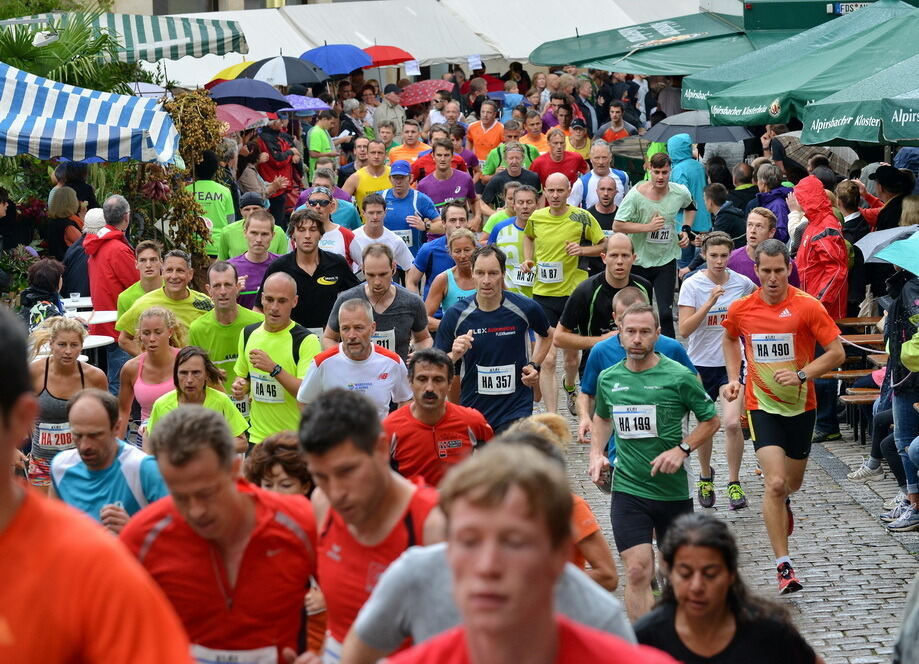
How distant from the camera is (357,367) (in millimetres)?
8328

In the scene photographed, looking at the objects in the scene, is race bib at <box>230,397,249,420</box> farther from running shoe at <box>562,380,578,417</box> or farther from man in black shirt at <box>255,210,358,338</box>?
running shoe at <box>562,380,578,417</box>

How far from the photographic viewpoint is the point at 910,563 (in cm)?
891

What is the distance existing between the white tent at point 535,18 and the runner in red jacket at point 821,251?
24.8m

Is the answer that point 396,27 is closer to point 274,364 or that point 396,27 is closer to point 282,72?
point 282,72

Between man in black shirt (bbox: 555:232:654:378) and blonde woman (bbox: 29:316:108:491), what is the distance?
10.5 ft

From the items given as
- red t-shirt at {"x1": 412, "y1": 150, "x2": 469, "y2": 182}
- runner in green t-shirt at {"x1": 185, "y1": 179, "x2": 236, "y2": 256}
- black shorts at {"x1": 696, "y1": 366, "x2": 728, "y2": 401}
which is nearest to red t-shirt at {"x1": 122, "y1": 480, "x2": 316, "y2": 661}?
black shorts at {"x1": 696, "y1": 366, "x2": 728, "y2": 401}

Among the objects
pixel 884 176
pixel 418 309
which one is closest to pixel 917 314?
pixel 418 309

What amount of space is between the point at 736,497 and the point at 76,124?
22.4ft

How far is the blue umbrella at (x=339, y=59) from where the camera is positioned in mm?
28172

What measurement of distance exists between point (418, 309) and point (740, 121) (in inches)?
209

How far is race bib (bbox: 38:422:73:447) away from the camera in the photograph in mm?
8453

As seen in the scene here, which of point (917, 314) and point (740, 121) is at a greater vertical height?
point (740, 121)

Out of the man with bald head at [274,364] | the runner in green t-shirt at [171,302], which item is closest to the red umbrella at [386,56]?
the runner in green t-shirt at [171,302]

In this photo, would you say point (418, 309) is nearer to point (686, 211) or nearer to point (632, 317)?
point (632, 317)
